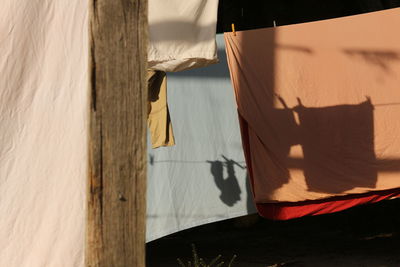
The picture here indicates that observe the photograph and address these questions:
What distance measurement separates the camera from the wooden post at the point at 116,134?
2410mm

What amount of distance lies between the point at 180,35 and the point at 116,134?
1.63 metres

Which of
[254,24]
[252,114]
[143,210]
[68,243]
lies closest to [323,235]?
[254,24]

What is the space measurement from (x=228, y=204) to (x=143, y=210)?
2761 millimetres

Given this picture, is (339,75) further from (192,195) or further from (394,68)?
(192,195)

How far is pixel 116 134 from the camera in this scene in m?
2.43

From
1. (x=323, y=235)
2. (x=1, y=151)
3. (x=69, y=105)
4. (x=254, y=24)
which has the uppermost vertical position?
(x=254, y=24)

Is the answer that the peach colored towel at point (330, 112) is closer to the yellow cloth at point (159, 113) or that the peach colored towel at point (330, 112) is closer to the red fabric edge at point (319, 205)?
the red fabric edge at point (319, 205)

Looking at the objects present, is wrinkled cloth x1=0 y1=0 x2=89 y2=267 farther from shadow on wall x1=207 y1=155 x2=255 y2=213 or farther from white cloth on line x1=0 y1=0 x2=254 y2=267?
shadow on wall x1=207 y1=155 x2=255 y2=213

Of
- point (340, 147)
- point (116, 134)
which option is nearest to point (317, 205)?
point (340, 147)

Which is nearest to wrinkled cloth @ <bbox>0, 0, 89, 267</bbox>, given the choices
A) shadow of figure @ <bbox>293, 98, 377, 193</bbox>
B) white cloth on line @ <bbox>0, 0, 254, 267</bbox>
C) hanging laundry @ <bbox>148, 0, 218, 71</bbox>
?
white cloth on line @ <bbox>0, 0, 254, 267</bbox>

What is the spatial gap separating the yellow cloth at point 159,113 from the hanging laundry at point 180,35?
497 mm

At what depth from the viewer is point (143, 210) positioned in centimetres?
250

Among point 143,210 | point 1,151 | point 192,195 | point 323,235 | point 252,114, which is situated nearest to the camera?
point 143,210

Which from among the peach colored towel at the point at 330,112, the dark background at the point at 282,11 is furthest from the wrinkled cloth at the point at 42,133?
the dark background at the point at 282,11
